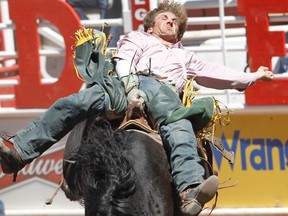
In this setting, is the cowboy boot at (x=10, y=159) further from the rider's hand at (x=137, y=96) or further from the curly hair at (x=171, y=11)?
the curly hair at (x=171, y=11)

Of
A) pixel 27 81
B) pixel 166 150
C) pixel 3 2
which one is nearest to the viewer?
pixel 166 150

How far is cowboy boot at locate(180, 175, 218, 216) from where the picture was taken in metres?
5.03

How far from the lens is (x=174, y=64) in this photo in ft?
19.3

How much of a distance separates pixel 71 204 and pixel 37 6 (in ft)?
5.86

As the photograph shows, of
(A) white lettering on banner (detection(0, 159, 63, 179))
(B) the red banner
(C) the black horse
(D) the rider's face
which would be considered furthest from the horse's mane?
(A) white lettering on banner (detection(0, 159, 63, 179))

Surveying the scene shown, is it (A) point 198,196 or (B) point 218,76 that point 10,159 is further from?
(B) point 218,76

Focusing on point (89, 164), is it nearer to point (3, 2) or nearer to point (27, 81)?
point (27, 81)

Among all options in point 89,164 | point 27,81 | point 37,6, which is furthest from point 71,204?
point 89,164

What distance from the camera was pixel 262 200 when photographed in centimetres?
870

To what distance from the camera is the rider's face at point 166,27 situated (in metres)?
6.09

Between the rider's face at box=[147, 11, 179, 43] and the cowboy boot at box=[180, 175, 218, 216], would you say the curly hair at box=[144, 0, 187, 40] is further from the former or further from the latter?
the cowboy boot at box=[180, 175, 218, 216]

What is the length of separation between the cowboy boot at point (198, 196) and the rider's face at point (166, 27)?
1.30 metres

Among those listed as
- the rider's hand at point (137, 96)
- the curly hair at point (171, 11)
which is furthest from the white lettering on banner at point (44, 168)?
the rider's hand at point (137, 96)

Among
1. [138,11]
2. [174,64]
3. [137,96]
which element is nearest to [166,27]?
[174,64]
